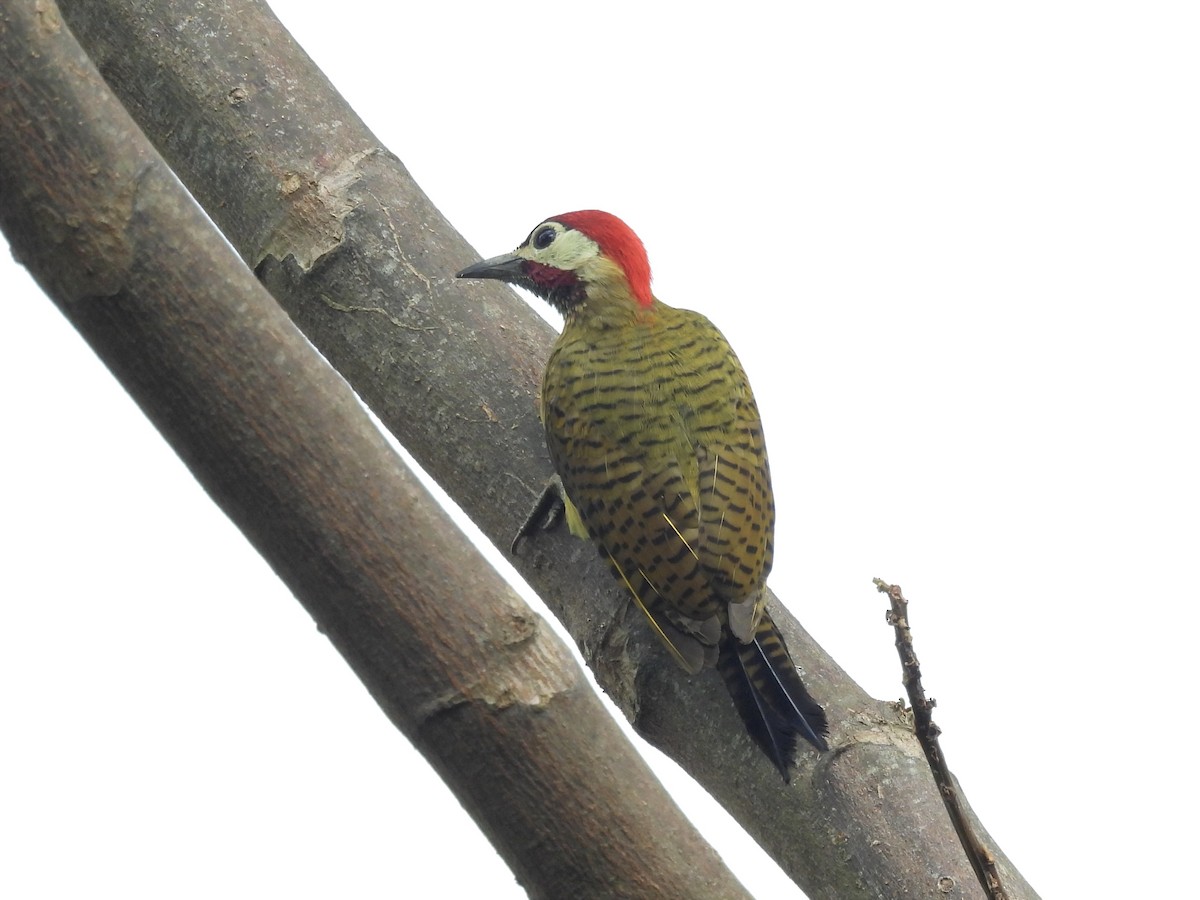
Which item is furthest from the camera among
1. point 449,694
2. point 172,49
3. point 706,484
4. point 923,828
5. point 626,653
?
Answer: point 706,484

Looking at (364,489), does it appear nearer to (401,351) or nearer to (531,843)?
(531,843)

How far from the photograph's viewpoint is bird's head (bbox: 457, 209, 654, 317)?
193 inches

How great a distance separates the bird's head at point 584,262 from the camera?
4.89 meters

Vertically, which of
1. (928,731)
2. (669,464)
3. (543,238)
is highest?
(543,238)

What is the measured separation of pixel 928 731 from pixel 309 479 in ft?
3.22

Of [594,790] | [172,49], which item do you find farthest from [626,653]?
[172,49]

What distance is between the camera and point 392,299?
11.8 feet

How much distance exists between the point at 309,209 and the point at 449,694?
2.07 m

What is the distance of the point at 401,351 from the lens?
3543 millimetres

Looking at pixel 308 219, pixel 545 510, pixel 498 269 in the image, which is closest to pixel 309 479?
pixel 545 510

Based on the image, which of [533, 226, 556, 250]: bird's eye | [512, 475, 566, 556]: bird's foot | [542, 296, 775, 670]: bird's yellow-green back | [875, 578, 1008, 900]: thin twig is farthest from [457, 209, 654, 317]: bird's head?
[875, 578, 1008, 900]: thin twig

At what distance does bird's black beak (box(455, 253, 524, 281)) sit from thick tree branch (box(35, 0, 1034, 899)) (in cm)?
4

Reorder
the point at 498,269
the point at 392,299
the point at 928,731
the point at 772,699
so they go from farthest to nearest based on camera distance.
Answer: the point at 498,269 < the point at 392,299 < the point at 772,699 < the point at 928,731

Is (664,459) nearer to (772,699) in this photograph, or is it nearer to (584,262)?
(584,262)
